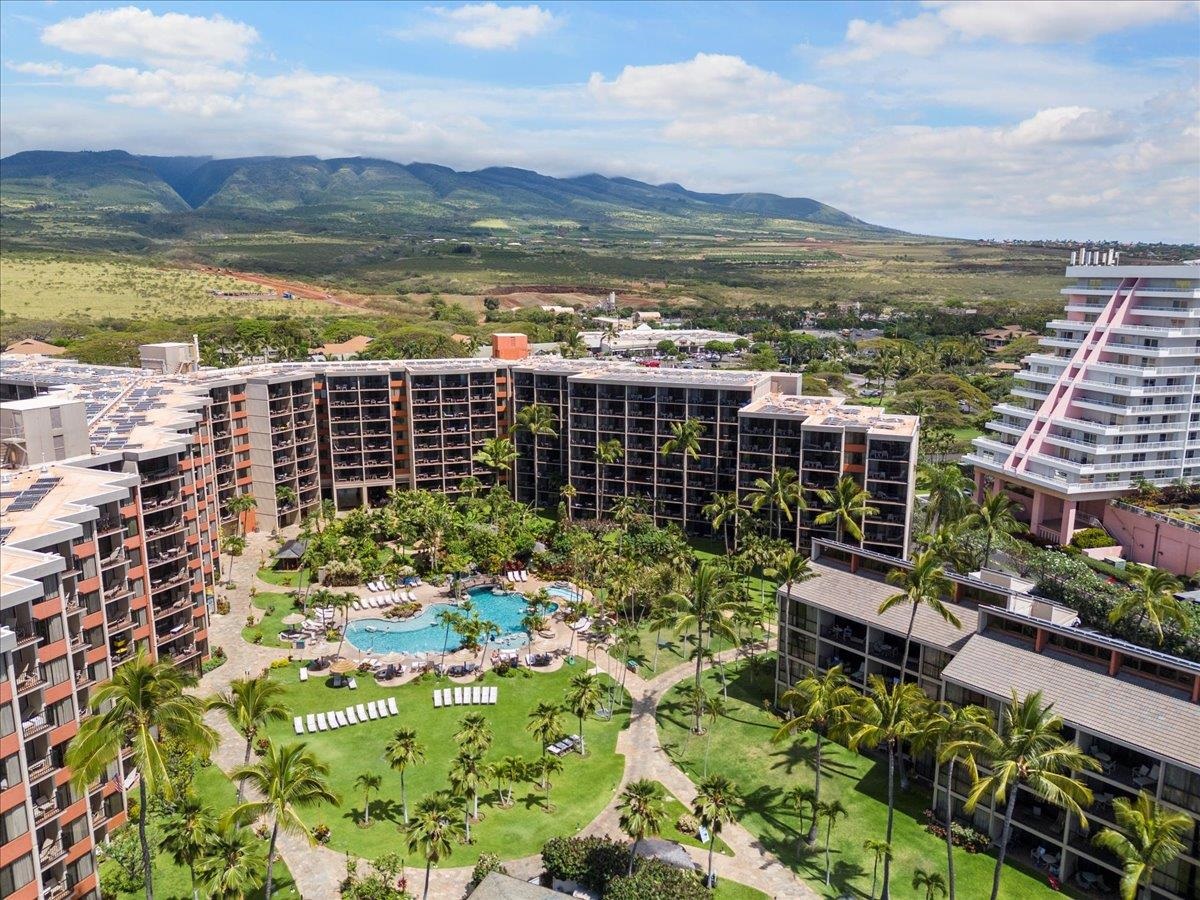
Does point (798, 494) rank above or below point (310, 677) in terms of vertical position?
above

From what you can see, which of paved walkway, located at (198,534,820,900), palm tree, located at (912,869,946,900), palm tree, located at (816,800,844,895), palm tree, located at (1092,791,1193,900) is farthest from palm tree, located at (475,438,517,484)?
palm tree, located at (1092,791,1193,900)

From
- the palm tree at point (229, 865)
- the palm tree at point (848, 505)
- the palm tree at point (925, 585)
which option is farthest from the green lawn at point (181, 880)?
the palm tree at point (848, 505)

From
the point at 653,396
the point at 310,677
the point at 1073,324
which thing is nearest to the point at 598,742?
the point at 310,677

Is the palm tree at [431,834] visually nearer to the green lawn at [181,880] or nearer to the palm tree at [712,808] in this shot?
the green lawn at [181,880]

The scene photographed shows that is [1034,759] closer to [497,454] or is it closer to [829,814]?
[829,814]

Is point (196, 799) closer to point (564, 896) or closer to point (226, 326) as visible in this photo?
point (564, 896)

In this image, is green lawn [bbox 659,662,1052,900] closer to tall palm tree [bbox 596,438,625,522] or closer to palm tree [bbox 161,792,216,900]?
palm tree [bbox 161,792,216,900]
